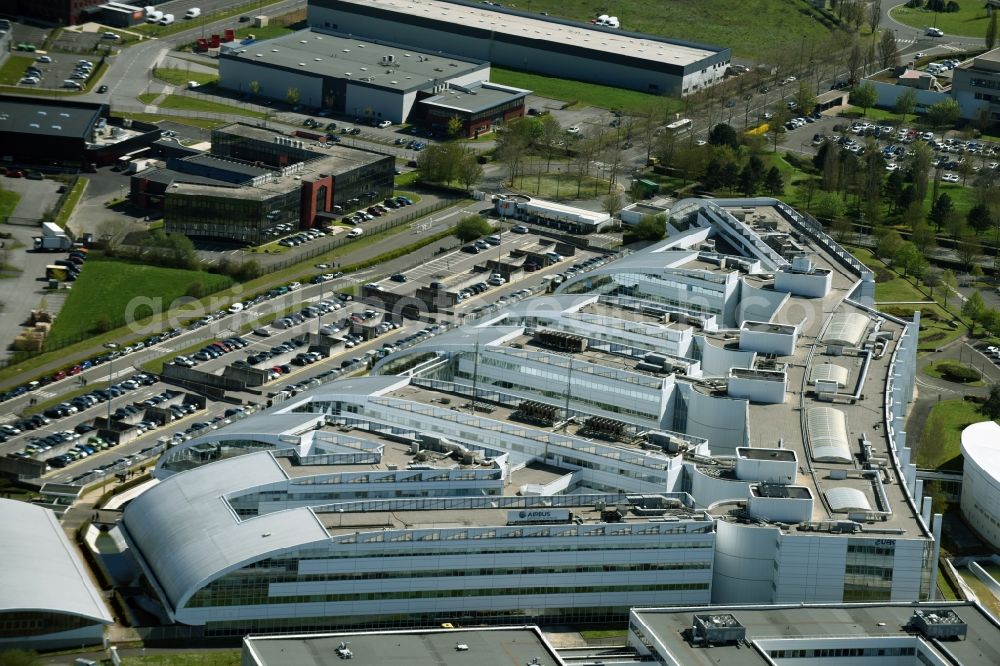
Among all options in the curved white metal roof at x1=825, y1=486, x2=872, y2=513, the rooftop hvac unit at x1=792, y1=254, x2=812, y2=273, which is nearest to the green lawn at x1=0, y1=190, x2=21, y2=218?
the rooftop hvac unit at x1=792, y1=254, x2=812, y2=273

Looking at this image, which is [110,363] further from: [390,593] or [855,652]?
[855,652]

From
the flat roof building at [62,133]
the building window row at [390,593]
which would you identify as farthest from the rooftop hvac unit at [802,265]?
the flat roof building at [62,133]

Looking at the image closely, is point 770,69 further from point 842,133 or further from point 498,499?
point 498,499

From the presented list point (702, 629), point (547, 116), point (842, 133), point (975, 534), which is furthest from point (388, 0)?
point (702, 629)

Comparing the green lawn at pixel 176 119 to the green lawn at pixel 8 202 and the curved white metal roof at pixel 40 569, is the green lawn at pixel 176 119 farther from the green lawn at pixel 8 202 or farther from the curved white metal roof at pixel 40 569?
the curved white metal roof at pixel 40 569

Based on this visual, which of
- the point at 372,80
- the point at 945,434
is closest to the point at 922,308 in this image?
the point at 945,434

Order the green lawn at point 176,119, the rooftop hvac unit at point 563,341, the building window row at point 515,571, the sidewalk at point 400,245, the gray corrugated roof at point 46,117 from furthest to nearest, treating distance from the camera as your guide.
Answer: the green lawn at point 176,119, the gray corrugated roof at point 46,117, the sidewalk at point 400,245, the rooftop hvac unit at point 563,341, the building window row at point 515,571
